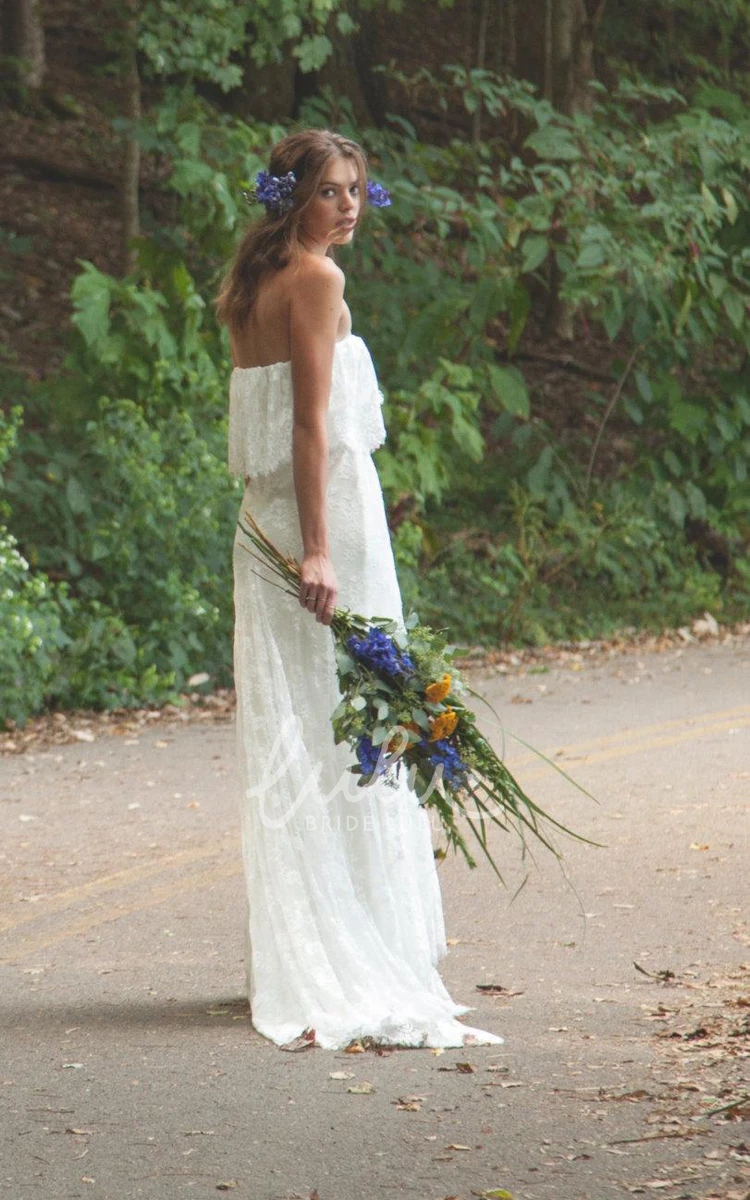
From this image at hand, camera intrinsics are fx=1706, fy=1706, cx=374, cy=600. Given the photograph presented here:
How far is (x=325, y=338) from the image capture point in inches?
176

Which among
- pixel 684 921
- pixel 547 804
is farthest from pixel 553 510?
pixel 684 921

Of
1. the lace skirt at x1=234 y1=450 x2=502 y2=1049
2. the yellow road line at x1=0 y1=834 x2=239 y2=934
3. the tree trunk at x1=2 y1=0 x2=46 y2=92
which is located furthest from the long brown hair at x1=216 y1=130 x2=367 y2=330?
the tree trunk at x1=2 y1=0 x2=46 y2=92

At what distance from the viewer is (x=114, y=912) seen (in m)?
5.93

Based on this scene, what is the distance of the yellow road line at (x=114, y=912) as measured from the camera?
217 inches

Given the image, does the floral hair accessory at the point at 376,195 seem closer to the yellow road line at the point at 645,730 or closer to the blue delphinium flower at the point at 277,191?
the blue delphinium flower at the point at 277,191

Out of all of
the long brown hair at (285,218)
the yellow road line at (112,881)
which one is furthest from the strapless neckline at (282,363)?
the yellow road line at (112,881)

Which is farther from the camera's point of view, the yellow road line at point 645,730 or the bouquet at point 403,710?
the yellow road line at point 645,730

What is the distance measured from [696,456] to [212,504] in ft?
18.3

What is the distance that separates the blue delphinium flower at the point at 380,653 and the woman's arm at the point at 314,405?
4.4 inches

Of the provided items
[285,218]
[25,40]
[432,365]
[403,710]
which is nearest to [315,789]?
[403,710]

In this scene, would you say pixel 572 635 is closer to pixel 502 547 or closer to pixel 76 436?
pixel 502 547

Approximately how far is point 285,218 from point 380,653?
1188 mm

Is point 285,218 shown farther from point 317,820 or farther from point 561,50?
point 561,50

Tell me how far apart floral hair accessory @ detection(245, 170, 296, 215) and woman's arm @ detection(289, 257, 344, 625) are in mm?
192
